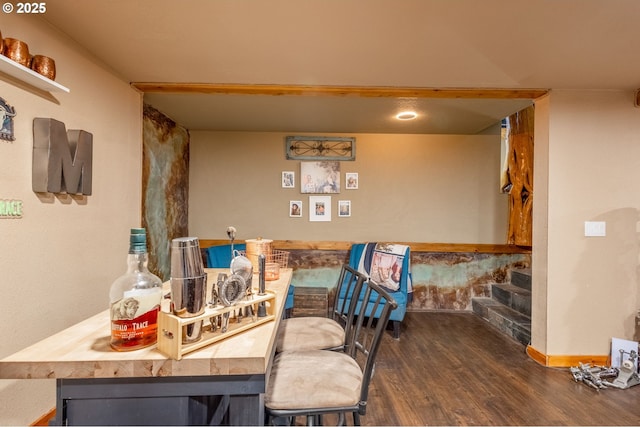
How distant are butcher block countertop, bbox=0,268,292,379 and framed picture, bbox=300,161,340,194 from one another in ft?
11.0

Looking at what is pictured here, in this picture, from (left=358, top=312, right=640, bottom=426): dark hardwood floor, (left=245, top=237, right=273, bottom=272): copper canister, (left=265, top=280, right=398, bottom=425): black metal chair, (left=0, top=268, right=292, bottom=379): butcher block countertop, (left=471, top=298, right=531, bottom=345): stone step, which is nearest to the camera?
(left=0, top=268, right=292, bottom=379): butcher block countertop

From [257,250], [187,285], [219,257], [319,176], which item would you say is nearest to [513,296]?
[319,176]

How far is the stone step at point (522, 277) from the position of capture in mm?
3704

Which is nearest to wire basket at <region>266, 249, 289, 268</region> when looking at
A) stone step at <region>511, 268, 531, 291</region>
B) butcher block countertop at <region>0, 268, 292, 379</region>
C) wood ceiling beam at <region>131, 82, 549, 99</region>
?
butcher block countertop at <region>0, 268, 292, 379</region>

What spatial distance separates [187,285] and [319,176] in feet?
11.2

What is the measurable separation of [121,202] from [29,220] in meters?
0.83

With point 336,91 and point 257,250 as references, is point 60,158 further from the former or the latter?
point 336,91

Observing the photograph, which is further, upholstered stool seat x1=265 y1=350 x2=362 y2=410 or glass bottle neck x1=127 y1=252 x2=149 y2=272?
upholstered stool seat x1=265 y1=350 x2=362 y2=410

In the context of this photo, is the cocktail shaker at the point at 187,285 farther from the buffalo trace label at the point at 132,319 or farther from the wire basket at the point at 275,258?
the wire basket at the point at 275,258

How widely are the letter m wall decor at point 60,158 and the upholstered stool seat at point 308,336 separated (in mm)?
1509

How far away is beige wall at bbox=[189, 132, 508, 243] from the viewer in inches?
166

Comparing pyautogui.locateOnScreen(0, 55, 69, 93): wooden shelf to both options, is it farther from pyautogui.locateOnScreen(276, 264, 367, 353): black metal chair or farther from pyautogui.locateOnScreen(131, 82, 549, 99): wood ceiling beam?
pyautogui.locateOnScreen(276, 264, 367, 353): black metal chair

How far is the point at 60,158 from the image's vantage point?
1.77m

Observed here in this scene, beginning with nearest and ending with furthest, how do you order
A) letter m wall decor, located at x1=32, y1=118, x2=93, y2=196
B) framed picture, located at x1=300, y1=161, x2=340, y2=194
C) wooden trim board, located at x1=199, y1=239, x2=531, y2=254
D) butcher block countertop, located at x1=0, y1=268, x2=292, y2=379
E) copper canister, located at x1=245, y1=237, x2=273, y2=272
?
butcher block countertop, located at x1=0, y1=268, x2=292, y2=379, letter m wall decor, located at x1=32, y1=118, x2=93, y2=196, copper canister, located at x1=245, y1=237, x2=273, y2=272, wooden trim board, located at x1=199, y1=239, x2=531, y2=254, framed picture, located at x1=300, y1=161, x2=340, y2=194
